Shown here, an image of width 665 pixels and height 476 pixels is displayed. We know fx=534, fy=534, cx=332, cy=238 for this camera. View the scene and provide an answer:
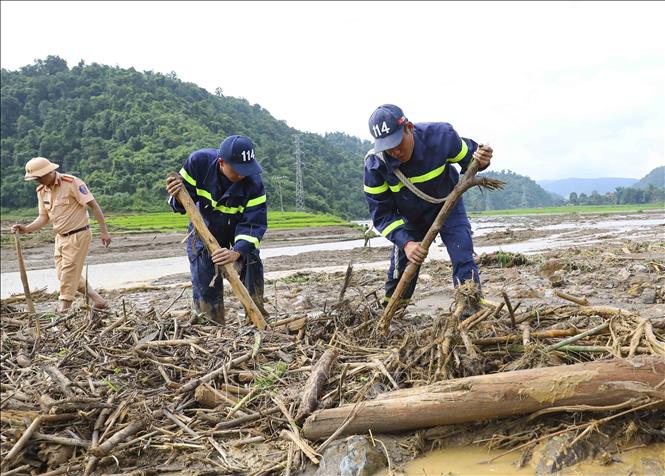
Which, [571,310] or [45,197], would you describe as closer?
[571,310]

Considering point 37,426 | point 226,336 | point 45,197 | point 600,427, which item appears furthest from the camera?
point 45,197

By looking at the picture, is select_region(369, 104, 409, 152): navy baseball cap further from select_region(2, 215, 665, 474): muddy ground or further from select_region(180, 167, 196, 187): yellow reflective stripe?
select_region(180, 167, 196, 187): yellow reflective stripe

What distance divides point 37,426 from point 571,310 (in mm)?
3043

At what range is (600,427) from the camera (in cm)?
230

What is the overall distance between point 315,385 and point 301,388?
0.67 ft

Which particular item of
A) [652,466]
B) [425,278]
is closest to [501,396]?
[652,466]

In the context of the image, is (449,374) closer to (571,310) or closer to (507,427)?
(507,427)

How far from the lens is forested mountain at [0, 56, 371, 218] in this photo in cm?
4569

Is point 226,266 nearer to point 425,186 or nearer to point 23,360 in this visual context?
point 23,360

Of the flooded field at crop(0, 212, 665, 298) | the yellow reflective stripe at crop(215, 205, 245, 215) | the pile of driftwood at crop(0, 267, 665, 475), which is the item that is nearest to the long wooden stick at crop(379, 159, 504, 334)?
the pile of driftwood at crop(0, 267, 665, 475)

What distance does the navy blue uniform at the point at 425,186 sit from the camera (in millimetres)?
4180

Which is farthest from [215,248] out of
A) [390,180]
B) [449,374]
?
[449,374]

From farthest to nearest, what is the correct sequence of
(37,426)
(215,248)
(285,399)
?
(215,248) < (285,399) < (37,426)

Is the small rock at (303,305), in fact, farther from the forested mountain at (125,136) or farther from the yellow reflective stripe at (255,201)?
the forested mountain at (125,136)
